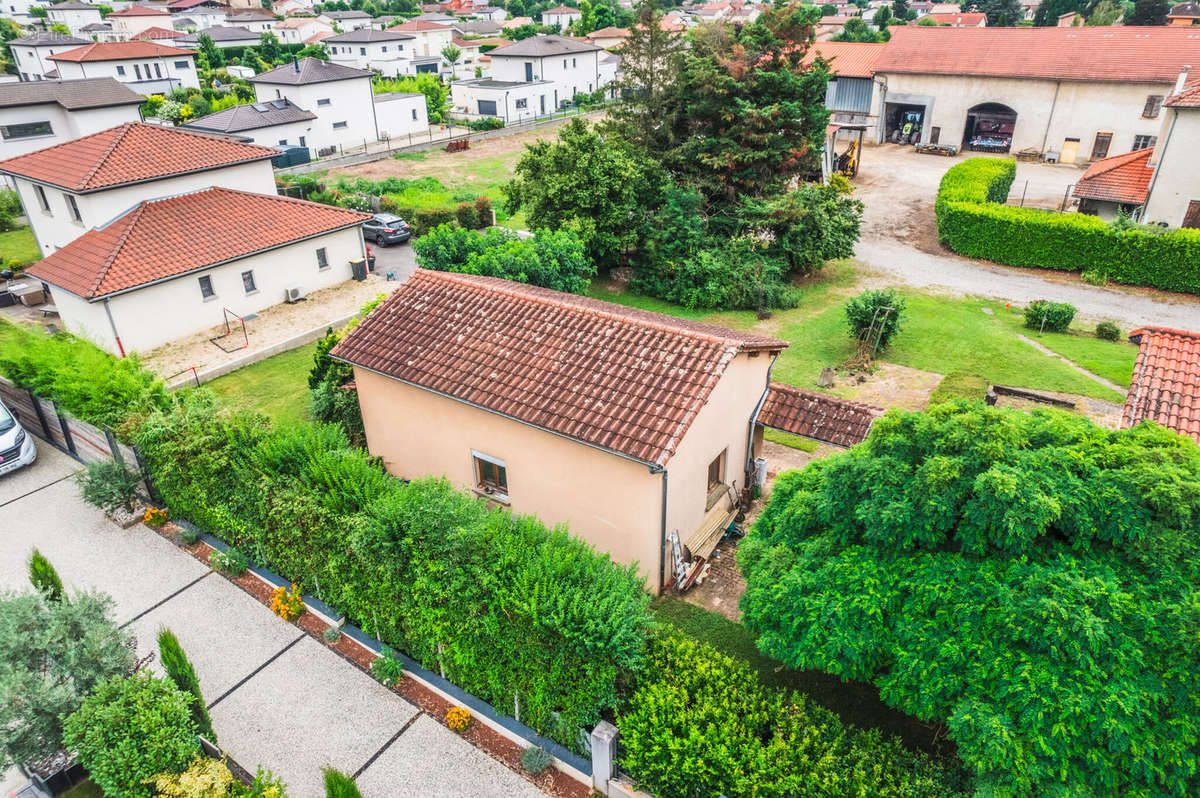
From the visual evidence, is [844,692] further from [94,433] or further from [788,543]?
[94,433]

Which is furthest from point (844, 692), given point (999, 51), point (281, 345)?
point (999, 51)

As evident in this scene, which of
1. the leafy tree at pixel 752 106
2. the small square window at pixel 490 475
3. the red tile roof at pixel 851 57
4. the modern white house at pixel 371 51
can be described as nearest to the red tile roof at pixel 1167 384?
the small square window at pixel 490 475

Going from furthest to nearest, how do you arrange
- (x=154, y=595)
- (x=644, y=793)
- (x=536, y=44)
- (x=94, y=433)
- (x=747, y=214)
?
(x=536, y=44)
(x=747, y=214)
(x=94, y=433)
(x=154, y=595)
(x=644, y=793)

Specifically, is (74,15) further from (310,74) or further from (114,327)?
(114,327)

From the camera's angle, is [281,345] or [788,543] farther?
[281,345]

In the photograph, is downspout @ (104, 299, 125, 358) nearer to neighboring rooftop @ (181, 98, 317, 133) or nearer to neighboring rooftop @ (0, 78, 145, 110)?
neighboring rooftop @ (0, 78, 145, 110)

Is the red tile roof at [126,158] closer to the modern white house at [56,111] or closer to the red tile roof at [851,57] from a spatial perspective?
the modern white house at [56,111]
